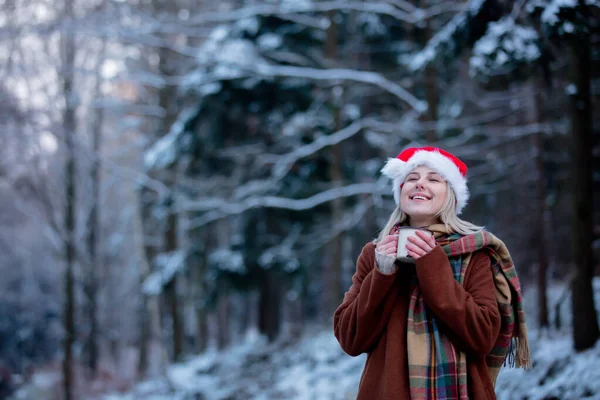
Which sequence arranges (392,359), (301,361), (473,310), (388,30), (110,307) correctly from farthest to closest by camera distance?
(110,307) → (388,30) → (301,361) → (392,359) → (473,310)

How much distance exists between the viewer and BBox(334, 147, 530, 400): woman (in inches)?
85.7

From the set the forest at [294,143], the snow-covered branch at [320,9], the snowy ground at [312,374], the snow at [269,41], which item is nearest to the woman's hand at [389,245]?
the snowy ground at [312,374]

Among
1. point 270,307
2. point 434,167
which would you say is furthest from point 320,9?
point 270,307

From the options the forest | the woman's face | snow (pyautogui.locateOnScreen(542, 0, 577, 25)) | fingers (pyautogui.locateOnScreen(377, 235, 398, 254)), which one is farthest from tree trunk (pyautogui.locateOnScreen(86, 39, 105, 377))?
fingers (pyautogui.locateOnScreen(377, 235, 398, 254))

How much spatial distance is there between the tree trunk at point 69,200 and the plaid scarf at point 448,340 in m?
10.5

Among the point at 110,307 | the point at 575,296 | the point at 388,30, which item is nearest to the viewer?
the point at 575,296

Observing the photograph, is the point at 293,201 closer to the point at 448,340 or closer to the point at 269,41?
the point at 269,41

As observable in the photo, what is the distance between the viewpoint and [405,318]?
2359mm

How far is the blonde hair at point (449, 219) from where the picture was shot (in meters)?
2.40

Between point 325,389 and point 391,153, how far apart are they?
686cm

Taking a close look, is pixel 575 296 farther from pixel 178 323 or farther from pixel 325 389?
pixel 178 323

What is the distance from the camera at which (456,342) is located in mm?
2258

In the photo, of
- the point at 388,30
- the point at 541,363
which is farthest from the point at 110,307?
the point at 541,363

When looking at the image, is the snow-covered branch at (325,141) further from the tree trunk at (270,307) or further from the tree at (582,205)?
the tree trunk at (270,307)
